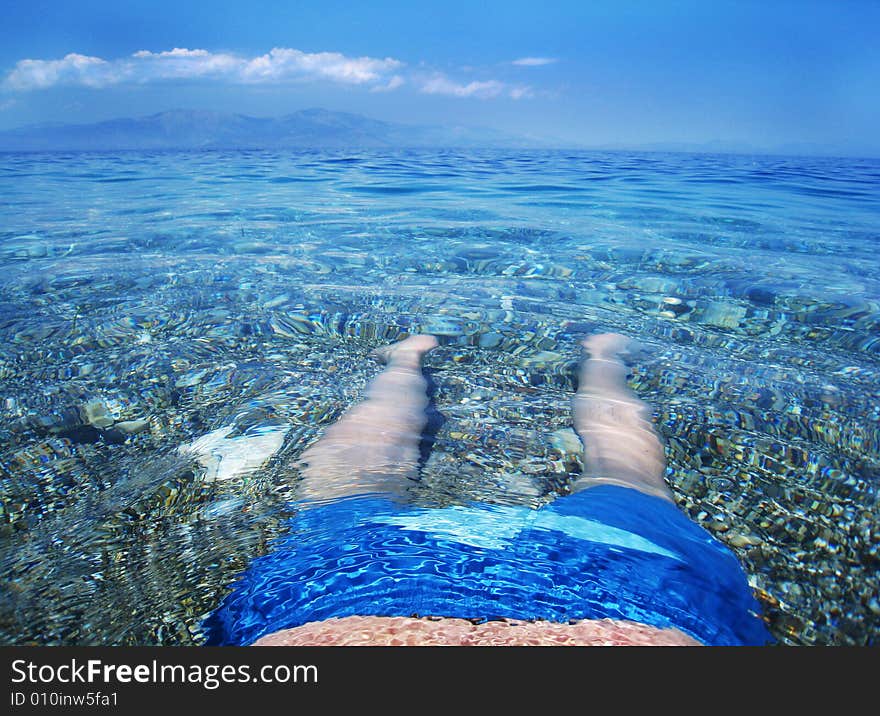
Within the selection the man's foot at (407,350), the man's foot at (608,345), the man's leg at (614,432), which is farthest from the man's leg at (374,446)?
the man's foot at (608,345)

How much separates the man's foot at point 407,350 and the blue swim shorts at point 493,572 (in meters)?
1.80

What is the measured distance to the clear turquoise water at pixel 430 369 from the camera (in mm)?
1833

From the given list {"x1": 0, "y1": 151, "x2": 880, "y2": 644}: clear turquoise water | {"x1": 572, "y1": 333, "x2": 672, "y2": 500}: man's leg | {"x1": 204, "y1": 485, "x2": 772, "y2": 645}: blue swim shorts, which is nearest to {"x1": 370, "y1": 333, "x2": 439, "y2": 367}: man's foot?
{"x1": 0, "y1": 151, "x2": 880, "y2": 644}: clear turquoise water

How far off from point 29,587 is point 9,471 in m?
0.99

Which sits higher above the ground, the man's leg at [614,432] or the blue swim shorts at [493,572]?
the blue swim shorts at [493,572]

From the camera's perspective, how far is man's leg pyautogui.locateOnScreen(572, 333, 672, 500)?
2.29 meters

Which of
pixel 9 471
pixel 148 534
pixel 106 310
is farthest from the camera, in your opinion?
pixel 106 310

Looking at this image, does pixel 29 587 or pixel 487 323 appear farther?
pixel 487 323

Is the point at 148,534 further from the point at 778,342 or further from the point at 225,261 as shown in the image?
the point at 225,261

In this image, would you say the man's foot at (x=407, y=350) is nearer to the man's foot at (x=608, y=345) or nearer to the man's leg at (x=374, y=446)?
the man's leg at (x=374, y=446)

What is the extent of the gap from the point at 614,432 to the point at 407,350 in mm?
1715

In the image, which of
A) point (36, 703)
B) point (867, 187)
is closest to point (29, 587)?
point (36, 703)

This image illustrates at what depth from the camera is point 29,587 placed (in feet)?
5.46

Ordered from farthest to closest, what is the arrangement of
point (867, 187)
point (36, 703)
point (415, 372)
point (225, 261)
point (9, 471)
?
point (867, 187)
point (225, 261)
point (415, 372)
point (9, 471)
point (36, 703)
